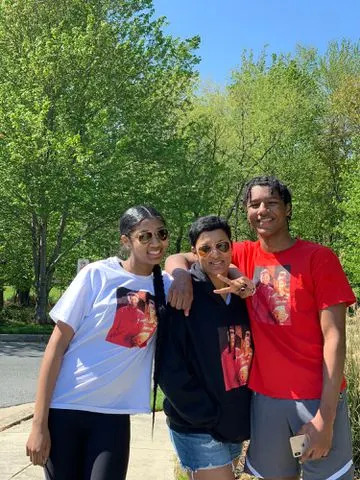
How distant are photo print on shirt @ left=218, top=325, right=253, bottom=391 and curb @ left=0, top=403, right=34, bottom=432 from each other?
4.20m

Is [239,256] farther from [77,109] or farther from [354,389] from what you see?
[77,109]

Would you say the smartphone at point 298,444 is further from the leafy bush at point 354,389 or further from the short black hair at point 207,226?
the leafy bush at point 354,389

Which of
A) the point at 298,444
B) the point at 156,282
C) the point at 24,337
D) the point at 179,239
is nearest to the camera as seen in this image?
the point at 298,444

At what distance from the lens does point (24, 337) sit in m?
15.8

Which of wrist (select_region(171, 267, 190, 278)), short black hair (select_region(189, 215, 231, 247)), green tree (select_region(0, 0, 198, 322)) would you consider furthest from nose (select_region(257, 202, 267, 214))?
green tree (select_region(0, 0, 198, 322))

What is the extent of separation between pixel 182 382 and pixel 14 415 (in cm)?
469

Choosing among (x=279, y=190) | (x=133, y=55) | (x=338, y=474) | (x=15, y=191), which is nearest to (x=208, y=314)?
(x=279, y=190)

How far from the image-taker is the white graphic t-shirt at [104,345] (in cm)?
249

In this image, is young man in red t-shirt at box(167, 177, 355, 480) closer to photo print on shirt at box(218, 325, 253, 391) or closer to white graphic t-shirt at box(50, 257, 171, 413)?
photo print on shirt at box(218, 325, 253, 391)

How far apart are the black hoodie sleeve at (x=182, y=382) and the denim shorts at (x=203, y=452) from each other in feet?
0.26

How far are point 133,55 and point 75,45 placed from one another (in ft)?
6.71

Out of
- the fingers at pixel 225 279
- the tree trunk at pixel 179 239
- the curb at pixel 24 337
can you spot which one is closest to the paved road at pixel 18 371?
the curb at pixel 24 337

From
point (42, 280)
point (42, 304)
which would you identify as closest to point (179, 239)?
point (42, 280)

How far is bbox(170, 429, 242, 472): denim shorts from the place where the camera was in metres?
2.54
